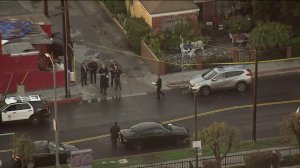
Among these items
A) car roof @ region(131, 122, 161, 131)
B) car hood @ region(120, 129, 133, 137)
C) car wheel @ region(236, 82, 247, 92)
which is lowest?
car hood @ region(120, 129, 133, 137)

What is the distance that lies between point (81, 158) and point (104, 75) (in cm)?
1288

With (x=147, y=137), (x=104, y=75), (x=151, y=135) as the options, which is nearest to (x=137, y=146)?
(x=147, y=137)

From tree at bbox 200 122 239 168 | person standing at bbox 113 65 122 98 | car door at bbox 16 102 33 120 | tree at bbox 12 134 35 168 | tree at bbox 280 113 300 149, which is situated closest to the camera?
tree at bbox 200 122 239 168

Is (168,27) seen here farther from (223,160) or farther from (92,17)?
(223,160)

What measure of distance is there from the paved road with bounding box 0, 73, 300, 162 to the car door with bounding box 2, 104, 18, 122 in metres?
0.53

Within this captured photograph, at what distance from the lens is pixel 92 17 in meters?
63.3

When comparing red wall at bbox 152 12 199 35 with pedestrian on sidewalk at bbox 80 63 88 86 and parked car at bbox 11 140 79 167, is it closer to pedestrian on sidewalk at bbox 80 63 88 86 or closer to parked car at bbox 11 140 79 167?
pedestrian on sidewalk at bbox 80 63 88 86

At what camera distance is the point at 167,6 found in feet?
187

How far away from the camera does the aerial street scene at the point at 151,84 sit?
129 feet

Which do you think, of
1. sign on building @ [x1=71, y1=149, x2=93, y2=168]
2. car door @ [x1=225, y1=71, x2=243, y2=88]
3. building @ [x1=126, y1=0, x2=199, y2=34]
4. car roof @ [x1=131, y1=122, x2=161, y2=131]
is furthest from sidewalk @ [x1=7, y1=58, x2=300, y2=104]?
sign on building @ [x1=71, y1=149, x2=93, y2=168]

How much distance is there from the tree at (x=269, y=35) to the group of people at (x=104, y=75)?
9060 mm

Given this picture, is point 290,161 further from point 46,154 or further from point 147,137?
point 46,154

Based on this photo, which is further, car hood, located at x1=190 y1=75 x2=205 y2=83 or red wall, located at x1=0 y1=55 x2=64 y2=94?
red wall, located at x1=0 y1=55 x2=64 y2=94

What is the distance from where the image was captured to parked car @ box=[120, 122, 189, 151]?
41.2m
